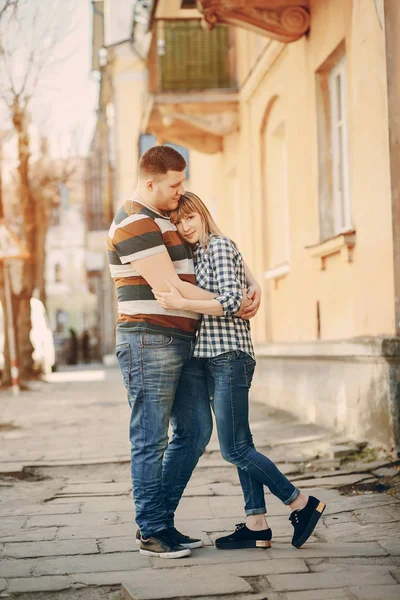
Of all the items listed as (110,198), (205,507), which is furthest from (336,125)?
(110,198)

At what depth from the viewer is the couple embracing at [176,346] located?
4590 millimetres

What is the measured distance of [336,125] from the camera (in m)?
9.95

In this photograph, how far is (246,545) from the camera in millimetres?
4758

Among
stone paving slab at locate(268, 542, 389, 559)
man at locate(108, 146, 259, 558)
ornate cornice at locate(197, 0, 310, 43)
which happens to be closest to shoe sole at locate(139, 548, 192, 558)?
man at locate(108, 146, 259, 558)

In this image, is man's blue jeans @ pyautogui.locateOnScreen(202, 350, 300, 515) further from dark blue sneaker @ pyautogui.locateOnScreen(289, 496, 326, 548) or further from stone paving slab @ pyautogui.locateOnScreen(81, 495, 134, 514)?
stone paving slab @ pyautogui.locateOnScreen(81, 495, 134, 514)

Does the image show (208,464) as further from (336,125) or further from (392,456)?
(336,125)

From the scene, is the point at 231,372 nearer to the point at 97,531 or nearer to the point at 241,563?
the point at 241,563

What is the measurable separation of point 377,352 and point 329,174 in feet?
10.5

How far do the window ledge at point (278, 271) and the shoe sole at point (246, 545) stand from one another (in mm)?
7386

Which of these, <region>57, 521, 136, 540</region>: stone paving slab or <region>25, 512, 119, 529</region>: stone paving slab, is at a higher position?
<region>57, 521, 136, 540</region>: stone paving slab

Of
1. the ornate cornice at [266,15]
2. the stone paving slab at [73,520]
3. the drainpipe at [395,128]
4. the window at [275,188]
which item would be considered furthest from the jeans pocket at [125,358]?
the window at [275,188]

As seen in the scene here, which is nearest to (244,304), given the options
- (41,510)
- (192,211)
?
(192,211)

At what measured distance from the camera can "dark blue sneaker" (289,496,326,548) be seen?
15.3ft

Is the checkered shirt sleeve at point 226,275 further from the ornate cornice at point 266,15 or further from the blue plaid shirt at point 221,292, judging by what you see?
the ornate cornice at point 266,15
